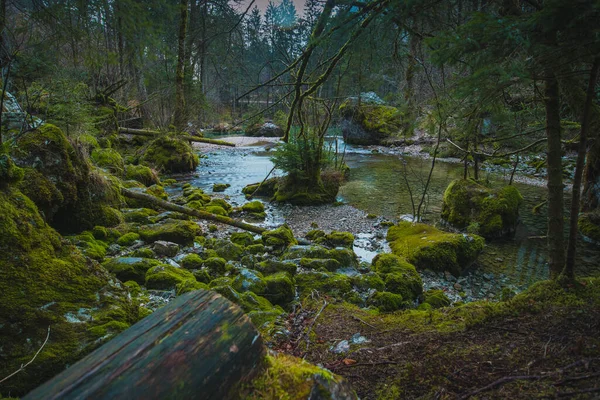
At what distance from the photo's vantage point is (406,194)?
12.0 metres

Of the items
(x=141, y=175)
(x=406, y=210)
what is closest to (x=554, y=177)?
(x=406, y=210)

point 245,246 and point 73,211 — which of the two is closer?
point 73,211

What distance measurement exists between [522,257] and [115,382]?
7436 millimetres

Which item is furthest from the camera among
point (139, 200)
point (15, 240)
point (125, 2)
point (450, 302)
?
point (139, 200)

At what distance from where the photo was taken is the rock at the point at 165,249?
18.4 ft

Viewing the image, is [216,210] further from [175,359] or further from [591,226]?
[591,226]

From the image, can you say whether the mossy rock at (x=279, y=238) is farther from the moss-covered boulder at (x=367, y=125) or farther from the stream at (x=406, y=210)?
the moss-covered boulder at (x=367, y=125)

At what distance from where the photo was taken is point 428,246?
6.19 m

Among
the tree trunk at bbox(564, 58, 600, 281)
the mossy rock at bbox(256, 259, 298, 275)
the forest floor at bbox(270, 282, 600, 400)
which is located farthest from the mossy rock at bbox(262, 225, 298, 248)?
the tree trunk at bbox(564, 58, 600, 281)

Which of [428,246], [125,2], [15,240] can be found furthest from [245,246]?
[125,2]

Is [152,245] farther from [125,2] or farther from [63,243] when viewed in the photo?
[125,2]

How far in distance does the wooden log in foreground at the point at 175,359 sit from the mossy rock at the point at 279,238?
494 cm

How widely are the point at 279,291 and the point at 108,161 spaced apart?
8.65 meters

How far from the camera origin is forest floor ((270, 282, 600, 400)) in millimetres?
1659
